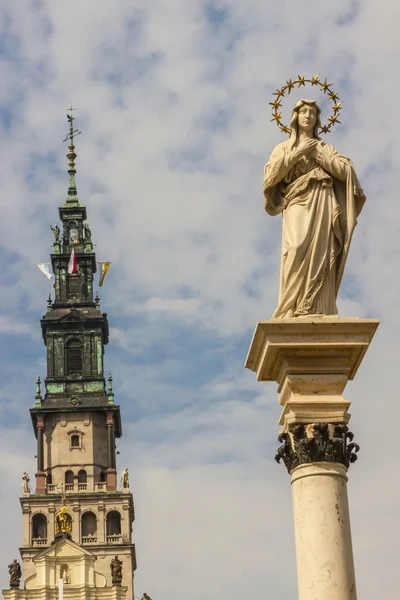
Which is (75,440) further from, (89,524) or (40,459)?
(89,524)

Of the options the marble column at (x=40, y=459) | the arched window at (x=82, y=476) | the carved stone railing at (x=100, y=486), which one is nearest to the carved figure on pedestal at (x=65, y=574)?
the marble column at (x=40, y=459)

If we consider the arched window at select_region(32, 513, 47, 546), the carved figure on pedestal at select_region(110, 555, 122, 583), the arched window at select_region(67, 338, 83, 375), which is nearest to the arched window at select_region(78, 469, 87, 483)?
the arched window at select_region(32, 513, 47, 546)

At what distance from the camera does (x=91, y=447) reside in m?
120

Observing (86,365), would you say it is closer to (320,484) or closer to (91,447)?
(91,447)

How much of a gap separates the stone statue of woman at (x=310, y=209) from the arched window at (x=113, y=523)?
4074 inches

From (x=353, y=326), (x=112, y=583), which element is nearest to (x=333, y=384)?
(x=353, y=326)

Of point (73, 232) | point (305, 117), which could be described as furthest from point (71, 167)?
point (305, 117)

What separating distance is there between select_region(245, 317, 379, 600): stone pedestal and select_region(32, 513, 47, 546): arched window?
341 feet

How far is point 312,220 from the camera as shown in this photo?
1366cm

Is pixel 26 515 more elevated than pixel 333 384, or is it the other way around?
pixel 26 515

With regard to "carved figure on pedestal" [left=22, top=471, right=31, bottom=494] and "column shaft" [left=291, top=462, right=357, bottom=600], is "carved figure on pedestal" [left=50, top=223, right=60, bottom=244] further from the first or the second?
"column shaft" [left=291, top=462, right=357, bottom=600]

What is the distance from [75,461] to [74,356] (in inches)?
398

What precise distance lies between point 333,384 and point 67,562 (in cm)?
10061

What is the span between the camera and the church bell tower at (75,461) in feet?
366
